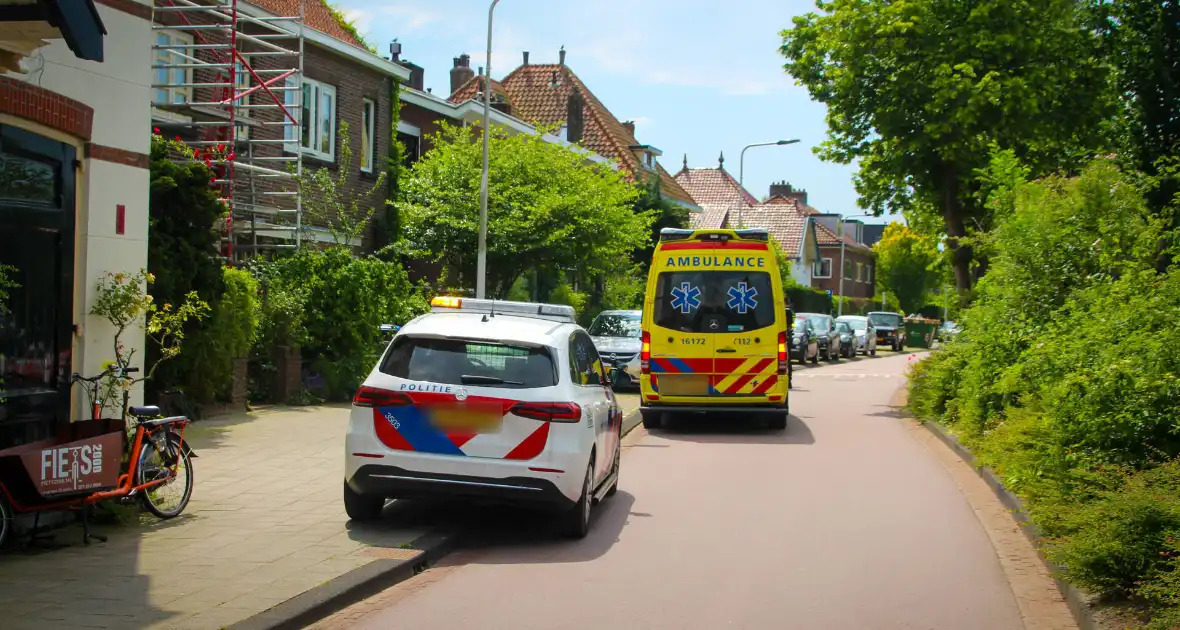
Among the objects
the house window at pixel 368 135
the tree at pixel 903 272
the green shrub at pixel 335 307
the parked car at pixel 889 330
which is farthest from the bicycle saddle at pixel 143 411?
the tree at pixel 903 272

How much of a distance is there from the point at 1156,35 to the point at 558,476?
49.9 feet

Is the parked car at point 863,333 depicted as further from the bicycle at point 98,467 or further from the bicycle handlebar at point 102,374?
the bicycle handlebar at point 102,374

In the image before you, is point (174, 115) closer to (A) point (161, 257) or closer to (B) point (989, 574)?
(A) point (161, 257)

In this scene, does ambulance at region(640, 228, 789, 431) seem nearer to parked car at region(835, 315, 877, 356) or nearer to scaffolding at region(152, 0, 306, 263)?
scaffolding at region(152, 0, 306, 263)

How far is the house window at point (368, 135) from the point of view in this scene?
81.5ft

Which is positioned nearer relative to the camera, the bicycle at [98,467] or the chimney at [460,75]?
the bicycle at [98,467]

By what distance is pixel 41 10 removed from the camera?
21.0ft

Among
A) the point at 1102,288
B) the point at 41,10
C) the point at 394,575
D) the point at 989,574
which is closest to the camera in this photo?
the point at 41,10

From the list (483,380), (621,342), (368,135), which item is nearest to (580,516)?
(483,380)

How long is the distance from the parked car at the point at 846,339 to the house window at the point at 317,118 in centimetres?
2666

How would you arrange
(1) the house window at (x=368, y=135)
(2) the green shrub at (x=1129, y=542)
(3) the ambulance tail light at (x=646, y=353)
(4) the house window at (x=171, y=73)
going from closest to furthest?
(2) the green shrub at (x=1129, y=542)
(3) the ambulance tail light at (x=646, y=353)
(4) the house window at (x=171, y=73)
(1) the house window at (x=368, y=135)

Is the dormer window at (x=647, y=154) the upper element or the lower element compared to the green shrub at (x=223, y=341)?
upper

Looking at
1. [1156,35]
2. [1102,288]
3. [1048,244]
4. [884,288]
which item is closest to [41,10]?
[1102,288]

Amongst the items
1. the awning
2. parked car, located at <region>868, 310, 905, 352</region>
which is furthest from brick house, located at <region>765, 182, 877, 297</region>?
the awning
